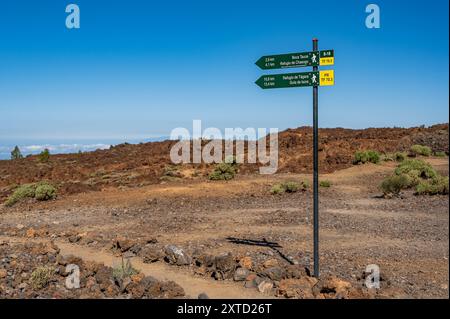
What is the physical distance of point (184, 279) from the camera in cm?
723

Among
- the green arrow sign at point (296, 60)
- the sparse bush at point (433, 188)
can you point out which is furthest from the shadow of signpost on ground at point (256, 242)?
the sparse bush at point (433, 188)

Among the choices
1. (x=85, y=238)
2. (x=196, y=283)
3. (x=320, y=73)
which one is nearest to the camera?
(x=320, y=73)

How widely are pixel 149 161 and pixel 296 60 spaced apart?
82.3 ft

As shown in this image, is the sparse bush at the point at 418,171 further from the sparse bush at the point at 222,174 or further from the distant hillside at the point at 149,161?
the sparse bush at the point at 222,174

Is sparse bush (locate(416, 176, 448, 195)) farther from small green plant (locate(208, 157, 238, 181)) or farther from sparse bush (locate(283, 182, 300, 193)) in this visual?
small green plant (locate(208, 157, 238, 181))

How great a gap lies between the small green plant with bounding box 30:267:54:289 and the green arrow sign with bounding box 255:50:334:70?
4.97 meters

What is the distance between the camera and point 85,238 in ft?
33.6

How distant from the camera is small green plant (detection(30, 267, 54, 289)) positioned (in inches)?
264

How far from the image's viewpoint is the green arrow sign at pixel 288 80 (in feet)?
20.9

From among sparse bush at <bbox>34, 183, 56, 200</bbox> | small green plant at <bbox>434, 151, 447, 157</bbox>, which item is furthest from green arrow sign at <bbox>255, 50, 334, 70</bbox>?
small green plant at <bbox>434, 151, 447, 157</bbox>

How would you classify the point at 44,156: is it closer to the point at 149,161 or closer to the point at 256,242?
the point at 149,161
